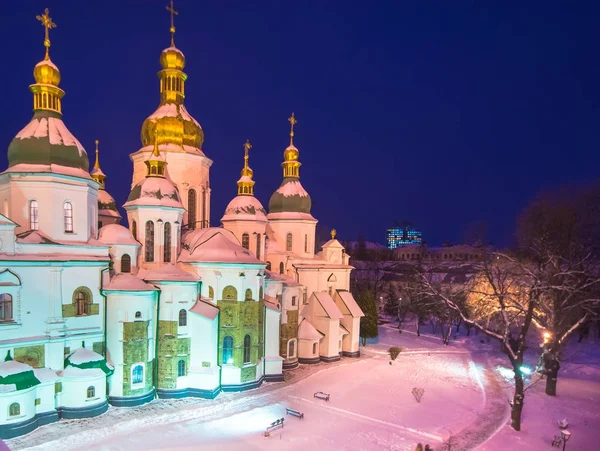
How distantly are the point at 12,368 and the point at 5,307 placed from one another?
2.56 m

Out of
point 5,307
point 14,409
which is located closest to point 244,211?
point 5,307

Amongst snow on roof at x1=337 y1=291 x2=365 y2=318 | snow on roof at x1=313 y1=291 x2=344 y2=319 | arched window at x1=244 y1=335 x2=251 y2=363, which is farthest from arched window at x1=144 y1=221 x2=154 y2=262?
snow on roof at x1=337 y1=291 x2=365 y2=318

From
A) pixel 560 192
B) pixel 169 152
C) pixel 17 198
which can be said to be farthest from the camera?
pixel 560 192

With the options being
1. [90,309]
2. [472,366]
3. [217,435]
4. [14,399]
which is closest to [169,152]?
[90,309]

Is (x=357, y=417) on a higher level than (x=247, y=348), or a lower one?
lower

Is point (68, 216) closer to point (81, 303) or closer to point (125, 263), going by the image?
point (125, 263)

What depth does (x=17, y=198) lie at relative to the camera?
17.6 m

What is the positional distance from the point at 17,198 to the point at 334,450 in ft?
58.1

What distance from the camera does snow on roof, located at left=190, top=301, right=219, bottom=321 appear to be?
67.7 ft

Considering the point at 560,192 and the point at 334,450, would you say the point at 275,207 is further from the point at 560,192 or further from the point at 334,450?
the point at 560,192

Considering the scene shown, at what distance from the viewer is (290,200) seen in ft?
101

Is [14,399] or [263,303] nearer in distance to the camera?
[14,399]

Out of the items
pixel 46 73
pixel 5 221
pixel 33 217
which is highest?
pixel 46 73

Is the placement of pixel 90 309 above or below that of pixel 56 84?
below
